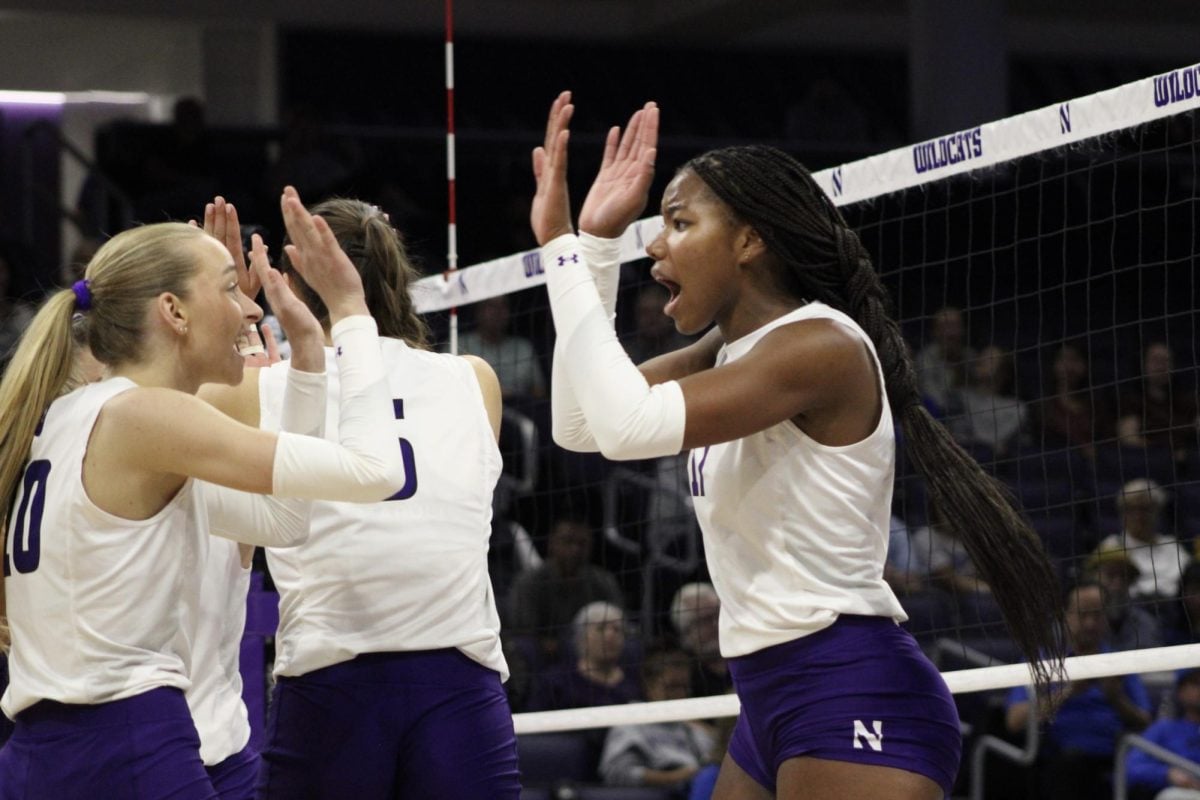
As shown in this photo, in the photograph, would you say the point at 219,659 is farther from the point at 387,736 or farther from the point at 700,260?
the point at 700,260

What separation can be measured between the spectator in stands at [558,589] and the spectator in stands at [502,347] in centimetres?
95

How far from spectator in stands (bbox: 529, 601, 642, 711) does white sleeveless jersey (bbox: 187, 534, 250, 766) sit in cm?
362

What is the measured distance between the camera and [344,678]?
10.1ft

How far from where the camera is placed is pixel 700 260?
2.95 meters

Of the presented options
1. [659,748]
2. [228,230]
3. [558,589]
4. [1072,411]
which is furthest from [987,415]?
[228,230]

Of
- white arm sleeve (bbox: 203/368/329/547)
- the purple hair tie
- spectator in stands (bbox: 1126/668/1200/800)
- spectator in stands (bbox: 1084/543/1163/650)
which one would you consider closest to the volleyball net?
spectator in stands (bbox: 1084/543/1163/650)

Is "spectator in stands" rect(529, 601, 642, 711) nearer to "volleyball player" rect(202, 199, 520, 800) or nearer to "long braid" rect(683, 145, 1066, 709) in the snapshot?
"volleyball player" rect(202, 199, 520, 800)

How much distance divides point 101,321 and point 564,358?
74 centimetres

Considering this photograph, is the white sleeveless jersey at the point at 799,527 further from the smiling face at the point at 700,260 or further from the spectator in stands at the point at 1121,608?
the spectator in stands at the point at 1121,608

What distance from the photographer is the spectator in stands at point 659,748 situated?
6984 millimetres

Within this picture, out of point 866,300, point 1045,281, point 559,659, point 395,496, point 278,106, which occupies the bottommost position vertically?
point 559,659

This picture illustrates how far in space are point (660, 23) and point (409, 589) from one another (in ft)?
38.1

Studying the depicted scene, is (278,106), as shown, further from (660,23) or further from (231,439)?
(231,439)

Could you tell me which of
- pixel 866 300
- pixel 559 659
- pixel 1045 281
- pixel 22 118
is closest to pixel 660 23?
pixel 1045 281
